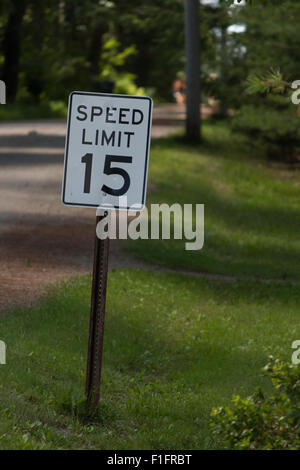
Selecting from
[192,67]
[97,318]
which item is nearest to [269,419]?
[97,318]

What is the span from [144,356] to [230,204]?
10.4m

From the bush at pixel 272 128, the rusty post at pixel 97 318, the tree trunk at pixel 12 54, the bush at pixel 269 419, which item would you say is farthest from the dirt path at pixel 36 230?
the tree trunk at pixel 12 54

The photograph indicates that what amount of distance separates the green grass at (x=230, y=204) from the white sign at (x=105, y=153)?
6721 millimetres

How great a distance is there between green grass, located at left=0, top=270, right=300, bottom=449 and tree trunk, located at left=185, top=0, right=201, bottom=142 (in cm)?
1509

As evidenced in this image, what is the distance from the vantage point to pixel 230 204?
733 inches

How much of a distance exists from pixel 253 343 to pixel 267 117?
1527 centimetres

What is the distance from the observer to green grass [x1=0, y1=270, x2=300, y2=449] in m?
6.07

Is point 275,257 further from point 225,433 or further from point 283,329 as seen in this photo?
point 225,433

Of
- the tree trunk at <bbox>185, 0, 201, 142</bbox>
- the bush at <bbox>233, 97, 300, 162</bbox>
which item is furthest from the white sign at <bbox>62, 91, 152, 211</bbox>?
the tree trunk at <bbox>185, 0, 201, 142</bbox>

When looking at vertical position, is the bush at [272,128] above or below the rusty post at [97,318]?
above

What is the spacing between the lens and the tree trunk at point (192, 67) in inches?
1004

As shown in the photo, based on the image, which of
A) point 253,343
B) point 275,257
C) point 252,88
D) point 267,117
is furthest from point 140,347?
point 267,117

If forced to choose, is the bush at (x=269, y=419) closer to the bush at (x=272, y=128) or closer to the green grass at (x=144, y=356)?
the green grass at (x=144, y=356)
